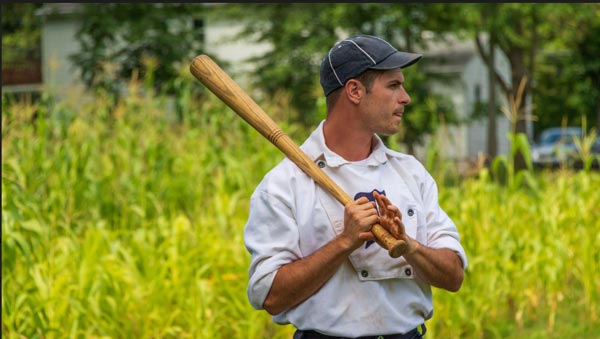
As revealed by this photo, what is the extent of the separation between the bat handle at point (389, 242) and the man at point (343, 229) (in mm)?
40

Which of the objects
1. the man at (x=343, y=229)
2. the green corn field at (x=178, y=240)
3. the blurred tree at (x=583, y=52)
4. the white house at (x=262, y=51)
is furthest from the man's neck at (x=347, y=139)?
the white house at (x=262, y=51)

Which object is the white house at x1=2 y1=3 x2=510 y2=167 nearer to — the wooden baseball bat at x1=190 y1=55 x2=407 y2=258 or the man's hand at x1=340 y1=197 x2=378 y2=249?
the wooden baseball bat at x1=190 y1=55 x2=407 y2=258

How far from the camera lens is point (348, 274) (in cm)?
255

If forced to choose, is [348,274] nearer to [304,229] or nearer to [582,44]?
[304,229]

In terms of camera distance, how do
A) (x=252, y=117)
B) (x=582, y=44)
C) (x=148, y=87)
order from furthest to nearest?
(x=582, y=44) < (x=148, y=87) < (x=252, y=117)

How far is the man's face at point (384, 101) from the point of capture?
2551 millimetres

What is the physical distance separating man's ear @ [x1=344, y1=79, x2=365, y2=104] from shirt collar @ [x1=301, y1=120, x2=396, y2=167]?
0.14 metres

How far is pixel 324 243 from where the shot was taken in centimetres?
254

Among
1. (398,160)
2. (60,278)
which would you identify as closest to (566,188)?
(60,278)

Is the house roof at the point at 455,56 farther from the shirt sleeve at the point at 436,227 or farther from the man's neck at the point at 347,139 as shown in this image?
the man's neck at the point at 347,139

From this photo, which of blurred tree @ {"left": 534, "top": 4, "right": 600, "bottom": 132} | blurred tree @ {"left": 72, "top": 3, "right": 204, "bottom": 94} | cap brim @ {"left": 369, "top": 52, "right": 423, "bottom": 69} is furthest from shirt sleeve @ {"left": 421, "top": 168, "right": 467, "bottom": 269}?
blurred tree @ {"left": 534, "top": 4, "right": 600, "bottom": 132}

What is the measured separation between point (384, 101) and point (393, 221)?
1.15 ft

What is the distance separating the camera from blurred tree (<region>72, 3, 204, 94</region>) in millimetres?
18672

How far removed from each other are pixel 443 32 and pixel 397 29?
96 cm
